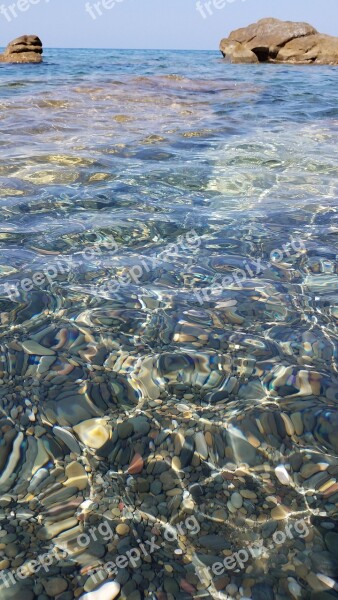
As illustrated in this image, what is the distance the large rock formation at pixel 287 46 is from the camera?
32.6m

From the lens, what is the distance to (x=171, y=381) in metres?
2.75

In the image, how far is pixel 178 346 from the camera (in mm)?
3033

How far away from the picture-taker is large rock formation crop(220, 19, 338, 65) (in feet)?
107

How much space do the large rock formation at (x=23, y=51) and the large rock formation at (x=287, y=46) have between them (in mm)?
13625

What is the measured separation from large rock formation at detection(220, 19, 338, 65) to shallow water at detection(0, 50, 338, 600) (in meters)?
31.6

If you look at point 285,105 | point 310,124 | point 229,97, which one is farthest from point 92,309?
point 229,97

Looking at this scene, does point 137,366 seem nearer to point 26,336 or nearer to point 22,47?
point 26,336
